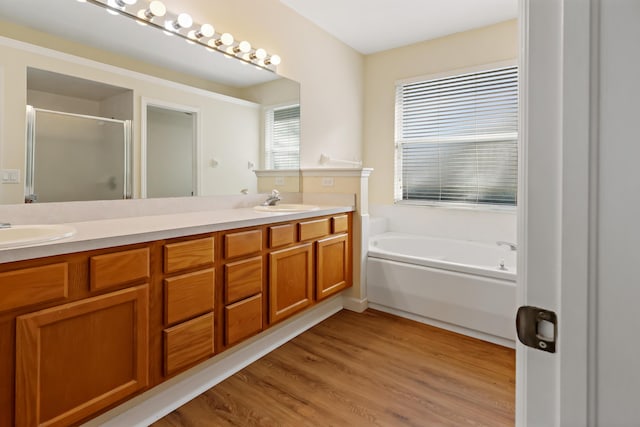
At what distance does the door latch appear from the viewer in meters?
0.43

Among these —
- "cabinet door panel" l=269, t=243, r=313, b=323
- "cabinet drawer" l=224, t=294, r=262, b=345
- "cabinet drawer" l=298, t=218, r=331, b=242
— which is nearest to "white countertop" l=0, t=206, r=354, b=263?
"cabinet drawer" l=298, t=218, r=331, b=242

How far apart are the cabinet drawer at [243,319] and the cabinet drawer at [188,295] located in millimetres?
143

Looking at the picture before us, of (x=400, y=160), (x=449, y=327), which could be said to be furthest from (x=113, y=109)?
(x=400, y=160)

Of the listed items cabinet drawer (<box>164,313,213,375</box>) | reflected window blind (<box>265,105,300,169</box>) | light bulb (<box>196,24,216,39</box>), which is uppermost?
light bulb (<box>196,24,216,39</box>)

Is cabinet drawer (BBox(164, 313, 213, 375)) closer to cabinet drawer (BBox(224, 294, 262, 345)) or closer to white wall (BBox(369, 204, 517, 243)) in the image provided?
cabinet drawer (BBox(224, 294, 262, 345))

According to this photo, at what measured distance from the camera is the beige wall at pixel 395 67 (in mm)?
3158

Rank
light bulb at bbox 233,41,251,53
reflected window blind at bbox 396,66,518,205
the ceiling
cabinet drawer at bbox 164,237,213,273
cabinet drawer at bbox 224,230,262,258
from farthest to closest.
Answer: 1. reflected window blind at bbox 396,66,518,205
2. the ceiling
3. light bulb at bbox 233,41,251,53
4. cabinet drawer at bbox 224,230,262,258
5. cabinet drawer at bbox 164,237,213,273

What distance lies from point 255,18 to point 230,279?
205 centimetres

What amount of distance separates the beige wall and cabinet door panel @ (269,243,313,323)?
5.76 feet

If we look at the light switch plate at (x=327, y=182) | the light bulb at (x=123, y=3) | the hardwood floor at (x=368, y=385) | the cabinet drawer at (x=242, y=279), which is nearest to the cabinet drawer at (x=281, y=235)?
the cabinet drawer at (x=242, y=279)

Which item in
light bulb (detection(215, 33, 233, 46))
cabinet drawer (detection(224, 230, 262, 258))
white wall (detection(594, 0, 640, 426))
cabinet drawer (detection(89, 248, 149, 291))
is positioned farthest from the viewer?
light bulb (detection(215, 33, 233, 46))

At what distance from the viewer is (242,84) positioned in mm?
2652

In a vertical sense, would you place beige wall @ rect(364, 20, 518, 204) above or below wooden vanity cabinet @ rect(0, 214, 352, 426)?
above

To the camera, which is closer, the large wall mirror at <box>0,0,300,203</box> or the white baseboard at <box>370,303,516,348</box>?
the large wall mirror at <box>0,0,300,203</box>
